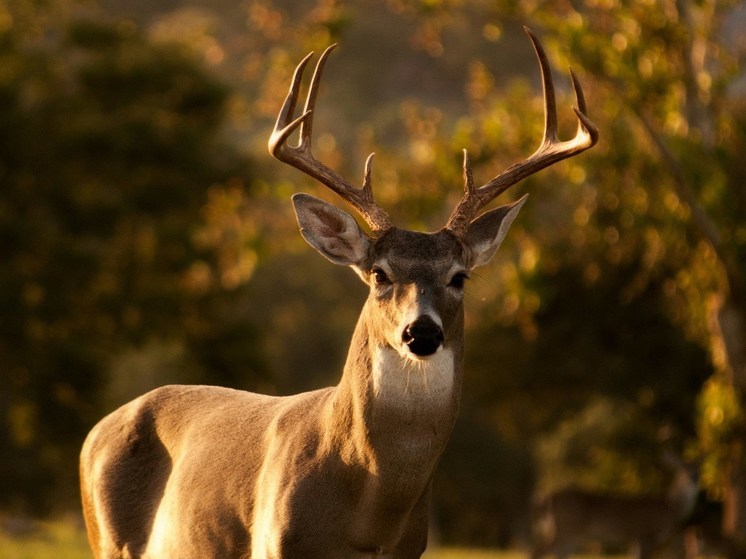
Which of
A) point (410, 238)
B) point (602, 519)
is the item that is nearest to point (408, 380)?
point (410, 238)

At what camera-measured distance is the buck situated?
709cm

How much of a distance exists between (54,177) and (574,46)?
702 inches

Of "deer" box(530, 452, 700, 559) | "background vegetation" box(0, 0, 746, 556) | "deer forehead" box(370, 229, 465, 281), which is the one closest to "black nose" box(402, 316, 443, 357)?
"deer forehead" box(370, 229, 465, 281)

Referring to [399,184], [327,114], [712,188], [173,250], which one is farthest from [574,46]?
[327,114]

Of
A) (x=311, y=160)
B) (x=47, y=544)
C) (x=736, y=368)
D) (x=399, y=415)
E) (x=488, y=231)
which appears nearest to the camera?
(x=399, y=415)

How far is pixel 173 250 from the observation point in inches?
1286

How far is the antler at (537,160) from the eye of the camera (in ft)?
25.5

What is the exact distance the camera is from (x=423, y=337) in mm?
6918

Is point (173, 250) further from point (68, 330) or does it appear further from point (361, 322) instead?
point (361, 322)

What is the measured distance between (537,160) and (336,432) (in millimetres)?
1726

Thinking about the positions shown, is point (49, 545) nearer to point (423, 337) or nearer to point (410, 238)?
point (410, 238)

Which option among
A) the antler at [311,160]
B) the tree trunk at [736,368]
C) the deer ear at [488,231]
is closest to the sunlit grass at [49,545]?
the tree trunk at [736,368]

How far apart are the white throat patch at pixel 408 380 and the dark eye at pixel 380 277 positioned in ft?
1.11

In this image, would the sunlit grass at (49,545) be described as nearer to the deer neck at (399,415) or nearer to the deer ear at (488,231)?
Answer: the deer ear at (488,231)
